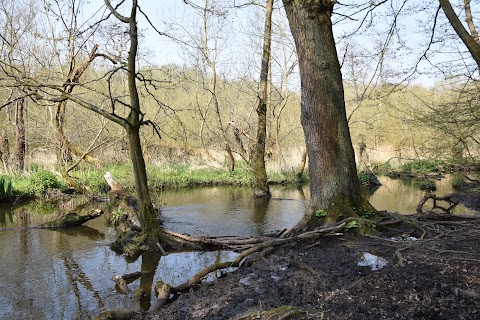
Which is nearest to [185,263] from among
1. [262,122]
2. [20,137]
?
[262,122]

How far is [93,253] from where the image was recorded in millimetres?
7090

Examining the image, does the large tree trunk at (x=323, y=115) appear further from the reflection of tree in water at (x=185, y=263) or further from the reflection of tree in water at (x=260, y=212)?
the reflection of tree in water at (x=260, y=212)

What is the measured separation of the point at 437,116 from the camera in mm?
10773

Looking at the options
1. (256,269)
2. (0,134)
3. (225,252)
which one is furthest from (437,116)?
(0,134)

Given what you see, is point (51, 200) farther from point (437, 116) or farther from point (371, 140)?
point (371, 140)

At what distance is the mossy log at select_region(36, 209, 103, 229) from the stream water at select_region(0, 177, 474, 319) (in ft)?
0.66

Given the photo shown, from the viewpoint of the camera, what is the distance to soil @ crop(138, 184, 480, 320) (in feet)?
10.7

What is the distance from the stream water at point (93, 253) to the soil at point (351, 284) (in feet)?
4.03

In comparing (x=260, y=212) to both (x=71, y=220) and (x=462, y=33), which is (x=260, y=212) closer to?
(x=71, y=220)

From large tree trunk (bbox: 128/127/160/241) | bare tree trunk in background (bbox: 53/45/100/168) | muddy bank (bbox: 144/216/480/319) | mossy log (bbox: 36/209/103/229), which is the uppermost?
bare tree trunk in background (bbox: 53/45/100/168)

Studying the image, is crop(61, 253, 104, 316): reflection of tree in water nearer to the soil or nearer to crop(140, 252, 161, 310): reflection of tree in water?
crop(140, 252, 161, 310): reflection of tree in water

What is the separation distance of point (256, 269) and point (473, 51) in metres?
4.39

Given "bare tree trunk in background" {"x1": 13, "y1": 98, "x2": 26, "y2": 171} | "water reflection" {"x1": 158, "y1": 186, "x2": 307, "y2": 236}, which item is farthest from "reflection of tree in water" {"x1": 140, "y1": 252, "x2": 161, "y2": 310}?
"bare tree trunk in background" {"x1": 13, "y1": 98, "x2": 26, "y2": 171}

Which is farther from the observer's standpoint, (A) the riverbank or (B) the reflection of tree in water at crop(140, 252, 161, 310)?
(A) the riverbank
